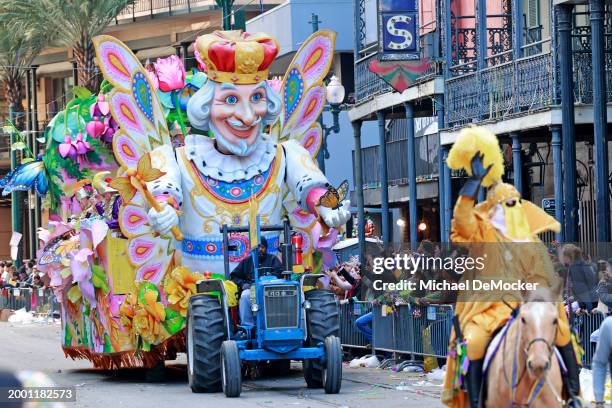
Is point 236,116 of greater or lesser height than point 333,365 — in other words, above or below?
above

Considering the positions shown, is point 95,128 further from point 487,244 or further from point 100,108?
point 487,244

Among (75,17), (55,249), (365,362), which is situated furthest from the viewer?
(75,17)

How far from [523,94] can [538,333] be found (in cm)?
1457

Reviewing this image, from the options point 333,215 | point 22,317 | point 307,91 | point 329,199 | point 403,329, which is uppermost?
point 307,91

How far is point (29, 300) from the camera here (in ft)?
128

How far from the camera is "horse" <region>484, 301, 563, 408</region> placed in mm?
9742

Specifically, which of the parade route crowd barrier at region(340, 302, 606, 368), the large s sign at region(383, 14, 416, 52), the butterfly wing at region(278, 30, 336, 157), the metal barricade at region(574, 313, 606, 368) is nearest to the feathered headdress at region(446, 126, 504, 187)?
the metal barricade at region(574, 313, 606, 368)

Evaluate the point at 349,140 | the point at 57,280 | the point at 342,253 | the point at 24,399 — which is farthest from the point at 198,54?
the point at 349,140

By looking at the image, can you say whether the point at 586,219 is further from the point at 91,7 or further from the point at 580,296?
the point at 91,7

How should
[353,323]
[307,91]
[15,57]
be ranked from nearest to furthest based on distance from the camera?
[307,91]
[353,323]
[15,57]

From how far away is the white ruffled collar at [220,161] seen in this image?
18.6 meters

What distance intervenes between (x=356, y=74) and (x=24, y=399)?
2383cm

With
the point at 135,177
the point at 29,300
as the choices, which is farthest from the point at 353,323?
the point at 29,300

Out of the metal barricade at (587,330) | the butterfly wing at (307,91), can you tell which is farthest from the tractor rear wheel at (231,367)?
the butterfly wing at (307,91)
